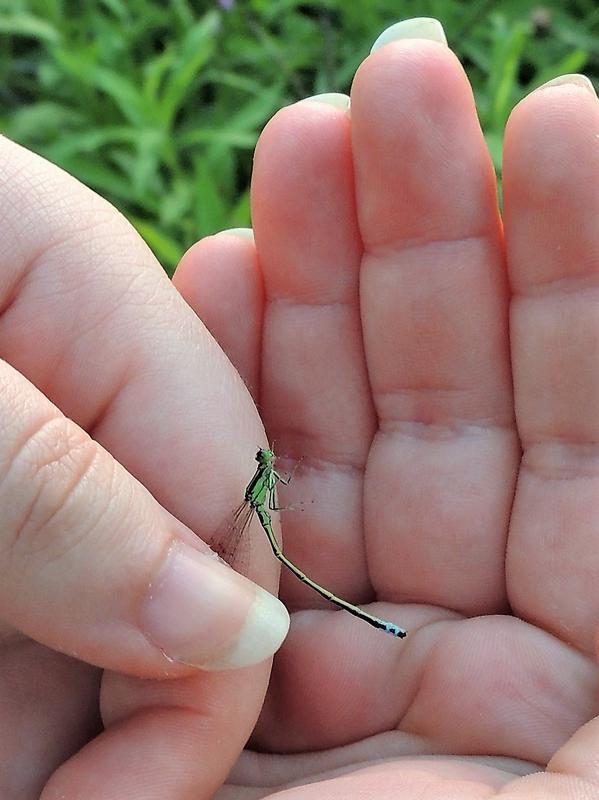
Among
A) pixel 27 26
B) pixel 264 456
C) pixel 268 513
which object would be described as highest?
pixel 27 26

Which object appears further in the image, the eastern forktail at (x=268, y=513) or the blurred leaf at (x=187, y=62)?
the blurred leaf at (x=187, y=62)

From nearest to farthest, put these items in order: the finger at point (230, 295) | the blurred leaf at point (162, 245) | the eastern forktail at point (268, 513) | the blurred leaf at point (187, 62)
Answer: the eastern forktail at point (268, 513) → the finger at point (230, 295) → the blurred leaf at point (162, 245) → the blurred leaf at point (187, 62)

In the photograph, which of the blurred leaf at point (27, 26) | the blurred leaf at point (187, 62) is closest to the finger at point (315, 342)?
the blurred leaf at point (187, 62)

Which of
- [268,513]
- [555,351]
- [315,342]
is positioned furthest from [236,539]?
[555,351]

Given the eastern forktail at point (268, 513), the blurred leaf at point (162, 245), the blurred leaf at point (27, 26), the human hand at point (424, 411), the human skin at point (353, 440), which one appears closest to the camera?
the human skin at point (353, 440)

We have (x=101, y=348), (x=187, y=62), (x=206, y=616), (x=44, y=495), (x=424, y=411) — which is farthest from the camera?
(x=187, y=62)

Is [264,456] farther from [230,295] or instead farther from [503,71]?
[503,71]

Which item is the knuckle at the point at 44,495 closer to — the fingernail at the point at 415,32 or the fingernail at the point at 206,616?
the fingernail at the point at 206,616

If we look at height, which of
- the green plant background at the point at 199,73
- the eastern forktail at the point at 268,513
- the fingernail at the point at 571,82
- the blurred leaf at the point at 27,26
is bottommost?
the eastern forktail at the point at 268,513
